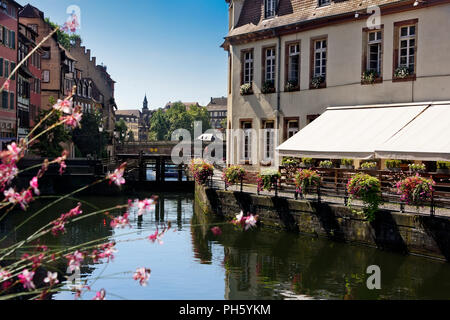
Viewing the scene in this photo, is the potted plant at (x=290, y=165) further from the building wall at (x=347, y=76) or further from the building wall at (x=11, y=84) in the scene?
the building wall at (x=11, y=84)

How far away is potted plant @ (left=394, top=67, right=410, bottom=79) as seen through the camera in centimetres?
2000

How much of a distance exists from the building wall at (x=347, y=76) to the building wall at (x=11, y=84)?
16915 mm

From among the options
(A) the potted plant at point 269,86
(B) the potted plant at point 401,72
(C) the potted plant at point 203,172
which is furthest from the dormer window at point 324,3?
(C) the potted plant at point 203,172

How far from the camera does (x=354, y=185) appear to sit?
16.4 meters

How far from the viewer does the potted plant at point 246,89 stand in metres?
26.5

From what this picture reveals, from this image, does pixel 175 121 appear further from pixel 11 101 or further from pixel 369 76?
pixel 369 76

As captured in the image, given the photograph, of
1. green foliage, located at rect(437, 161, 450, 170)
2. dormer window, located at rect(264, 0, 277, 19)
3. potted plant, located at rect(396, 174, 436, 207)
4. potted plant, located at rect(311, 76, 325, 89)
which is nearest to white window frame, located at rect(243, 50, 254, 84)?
dormer window, located at rect(264, 0, 277, 19)

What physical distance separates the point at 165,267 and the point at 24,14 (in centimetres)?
4946

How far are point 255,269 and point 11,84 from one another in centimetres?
2964

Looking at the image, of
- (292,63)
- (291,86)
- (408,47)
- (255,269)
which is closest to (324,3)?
(292,63)

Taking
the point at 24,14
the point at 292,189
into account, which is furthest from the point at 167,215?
the point at 24,14

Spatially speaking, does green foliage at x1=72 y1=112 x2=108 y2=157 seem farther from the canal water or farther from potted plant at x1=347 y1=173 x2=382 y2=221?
potted plant at x1=347 y1=173 x2=382 y2=221

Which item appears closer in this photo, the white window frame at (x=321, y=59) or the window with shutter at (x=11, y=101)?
the white window frame at (x=321, y=59)

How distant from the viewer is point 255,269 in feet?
48.6
